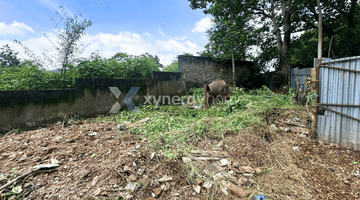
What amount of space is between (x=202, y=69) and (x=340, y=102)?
530cm

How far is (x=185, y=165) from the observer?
7.54 ft

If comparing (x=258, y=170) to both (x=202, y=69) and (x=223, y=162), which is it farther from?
(x=202, y=69)

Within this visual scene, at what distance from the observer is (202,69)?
747cm

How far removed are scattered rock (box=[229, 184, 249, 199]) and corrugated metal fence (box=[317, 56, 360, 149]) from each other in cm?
230

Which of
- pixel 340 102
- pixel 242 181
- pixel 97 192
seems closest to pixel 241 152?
pixel 242 181

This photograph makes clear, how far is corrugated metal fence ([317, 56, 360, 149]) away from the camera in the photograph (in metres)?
2.58

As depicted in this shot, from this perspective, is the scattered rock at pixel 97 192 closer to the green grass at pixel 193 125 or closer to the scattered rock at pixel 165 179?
the scattered rock at pixel 165 179

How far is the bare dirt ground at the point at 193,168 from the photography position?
75.1 inches

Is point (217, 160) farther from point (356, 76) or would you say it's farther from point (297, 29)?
point (297, 29)

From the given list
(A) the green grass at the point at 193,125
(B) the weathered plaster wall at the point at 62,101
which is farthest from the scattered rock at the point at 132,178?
(B) the weathered plaster wall at the point at 62,101

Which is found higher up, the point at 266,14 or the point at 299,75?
the point at 266,14

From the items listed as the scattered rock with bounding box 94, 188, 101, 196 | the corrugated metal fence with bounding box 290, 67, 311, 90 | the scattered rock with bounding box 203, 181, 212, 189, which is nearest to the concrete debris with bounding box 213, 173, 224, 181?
the scattered rock with bounding box 203, 181, 212, 189

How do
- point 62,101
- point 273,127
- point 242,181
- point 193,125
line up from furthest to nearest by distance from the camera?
point 62,101
point 193,125
point 273,127
point 242,181

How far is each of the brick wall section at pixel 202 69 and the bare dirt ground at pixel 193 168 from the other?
443 centimetres
